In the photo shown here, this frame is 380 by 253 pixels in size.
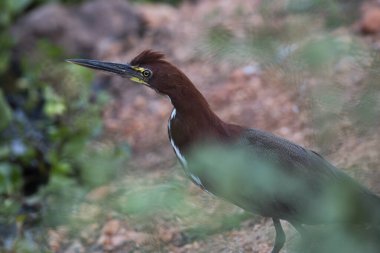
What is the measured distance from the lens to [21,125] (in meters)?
7.12

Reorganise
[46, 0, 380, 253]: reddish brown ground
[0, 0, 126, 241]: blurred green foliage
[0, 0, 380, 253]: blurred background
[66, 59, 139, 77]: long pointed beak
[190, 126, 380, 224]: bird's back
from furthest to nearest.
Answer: [0, 0, 126, 241]: blurred green foliage, [46, 0, 380, 253]: reddish brown ground, [66, 59, 139, 77]: long pointed beak, [0, 0, 380, 253]: blurred background, [190, 126, 380, 224]: bird's back

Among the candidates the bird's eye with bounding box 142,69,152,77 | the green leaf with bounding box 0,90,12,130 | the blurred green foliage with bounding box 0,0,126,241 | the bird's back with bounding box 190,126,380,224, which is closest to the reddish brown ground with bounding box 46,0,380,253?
the bird's back with bounding box 190,126,380,224

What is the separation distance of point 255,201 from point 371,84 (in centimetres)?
98

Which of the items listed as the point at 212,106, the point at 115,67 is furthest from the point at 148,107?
the point at 115,67

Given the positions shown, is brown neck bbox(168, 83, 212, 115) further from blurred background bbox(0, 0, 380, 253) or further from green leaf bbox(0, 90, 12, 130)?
green leaf bbox(0, 90, 12, 130)

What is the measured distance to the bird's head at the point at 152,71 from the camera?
4.12 metres

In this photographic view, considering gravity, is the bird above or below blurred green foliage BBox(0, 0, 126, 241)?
above

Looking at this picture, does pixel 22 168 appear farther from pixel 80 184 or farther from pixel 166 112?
pixel 166 112

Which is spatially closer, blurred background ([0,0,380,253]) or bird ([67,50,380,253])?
bird ([67,50,380,253])

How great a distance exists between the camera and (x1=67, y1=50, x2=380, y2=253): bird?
8.96 ft

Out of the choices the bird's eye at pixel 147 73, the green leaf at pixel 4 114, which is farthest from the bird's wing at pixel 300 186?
the green leaf at pixel 4 114

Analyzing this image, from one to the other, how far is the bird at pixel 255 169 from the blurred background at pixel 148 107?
0.12 meters

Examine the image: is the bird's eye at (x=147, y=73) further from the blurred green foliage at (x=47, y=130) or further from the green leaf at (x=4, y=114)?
the green leaf at (x=4, y=114)

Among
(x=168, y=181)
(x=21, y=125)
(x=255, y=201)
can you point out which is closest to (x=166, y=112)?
(x=21, y=125)
